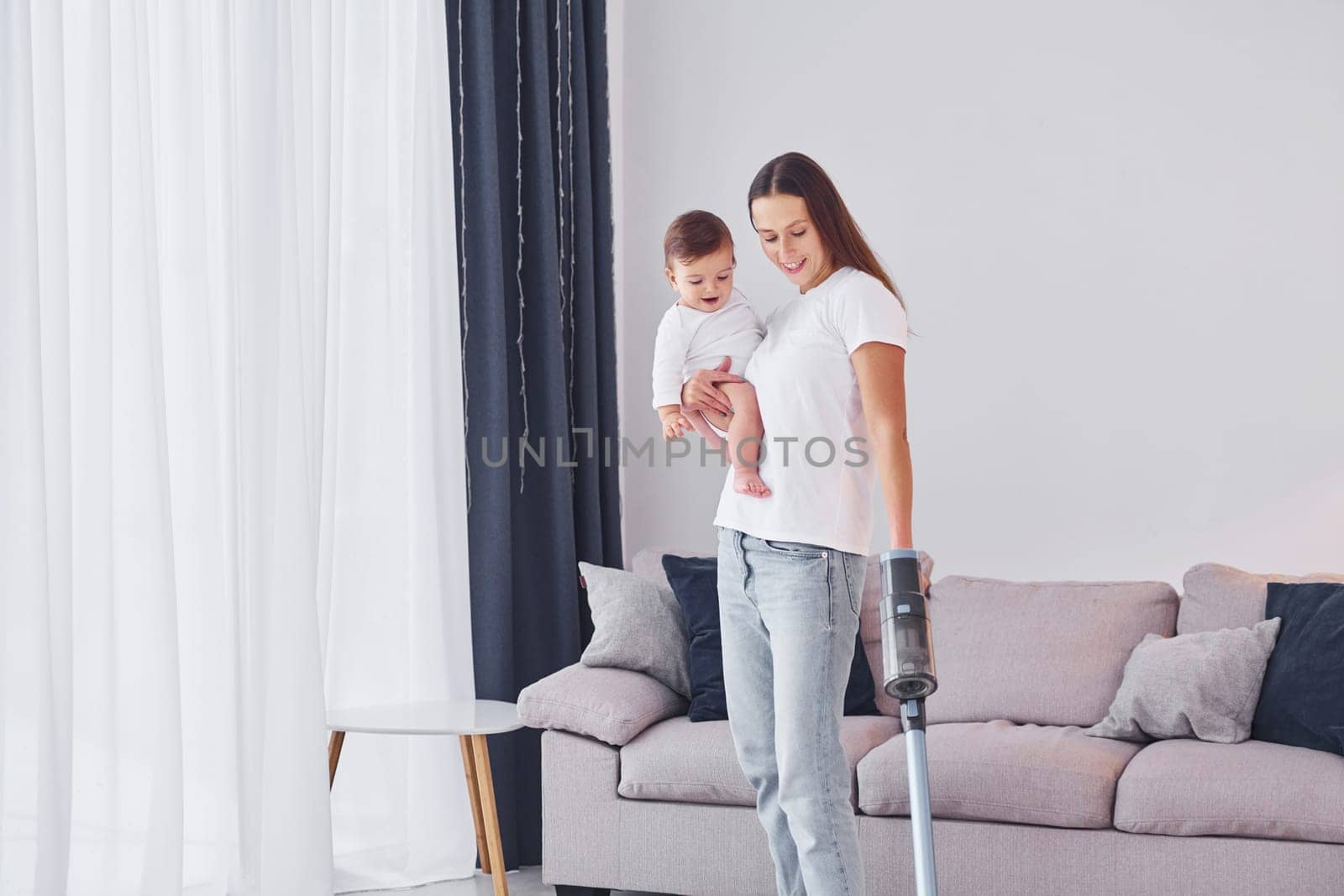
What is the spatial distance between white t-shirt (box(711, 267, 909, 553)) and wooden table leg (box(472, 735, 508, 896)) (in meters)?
1.17

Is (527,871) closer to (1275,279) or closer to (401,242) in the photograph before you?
(401,242)

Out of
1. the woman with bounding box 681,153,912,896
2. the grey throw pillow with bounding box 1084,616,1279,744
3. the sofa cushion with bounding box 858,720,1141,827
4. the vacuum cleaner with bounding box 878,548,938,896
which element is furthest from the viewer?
the grey throw pillow with bounding box 1084,616,1279,744

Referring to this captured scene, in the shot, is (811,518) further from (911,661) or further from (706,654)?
(706,654)

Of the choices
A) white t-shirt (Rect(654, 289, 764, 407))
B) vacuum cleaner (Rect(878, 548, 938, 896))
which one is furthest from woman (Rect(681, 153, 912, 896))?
vacuum cleaner (Rect(878, 548, 938, 896))

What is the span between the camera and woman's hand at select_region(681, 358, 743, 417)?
2.07 metres

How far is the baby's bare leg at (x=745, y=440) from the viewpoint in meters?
1.91

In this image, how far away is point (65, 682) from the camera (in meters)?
2.15

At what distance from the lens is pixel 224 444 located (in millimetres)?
2627

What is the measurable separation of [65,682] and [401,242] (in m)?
1.52

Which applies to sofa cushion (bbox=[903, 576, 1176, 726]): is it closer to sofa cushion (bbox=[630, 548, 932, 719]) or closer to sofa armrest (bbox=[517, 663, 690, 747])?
sofa cushion (bbox=[630, 548, 932, 719])

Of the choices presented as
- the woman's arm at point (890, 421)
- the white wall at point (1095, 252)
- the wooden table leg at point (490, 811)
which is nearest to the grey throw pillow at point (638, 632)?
the wooden table leg at point (490, 811)

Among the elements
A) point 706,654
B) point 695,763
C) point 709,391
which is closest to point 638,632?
point 706,654

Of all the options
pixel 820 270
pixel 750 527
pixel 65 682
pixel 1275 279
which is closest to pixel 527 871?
pixel 65 682

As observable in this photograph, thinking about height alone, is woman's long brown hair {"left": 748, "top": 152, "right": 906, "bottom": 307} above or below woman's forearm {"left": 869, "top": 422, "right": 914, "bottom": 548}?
above
